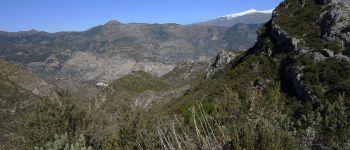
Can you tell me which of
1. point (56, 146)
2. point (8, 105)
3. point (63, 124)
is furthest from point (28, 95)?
point (56, 146)

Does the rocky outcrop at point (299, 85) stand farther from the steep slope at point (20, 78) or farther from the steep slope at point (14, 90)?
the steep slope at point (20, 78)

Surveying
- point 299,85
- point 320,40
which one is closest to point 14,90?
point 320,40

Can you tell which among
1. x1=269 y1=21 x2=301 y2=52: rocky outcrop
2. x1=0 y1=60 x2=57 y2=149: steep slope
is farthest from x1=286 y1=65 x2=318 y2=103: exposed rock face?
x1=0 y1=60 x2=57 y2=149: steep slope

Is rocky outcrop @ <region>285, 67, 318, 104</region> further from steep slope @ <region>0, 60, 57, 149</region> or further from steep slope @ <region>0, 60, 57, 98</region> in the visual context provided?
steep slope @ <region>0, 60, 57, 98</region>

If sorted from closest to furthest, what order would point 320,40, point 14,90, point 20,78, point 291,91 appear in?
1. point 291,91
2. point 320,40
3. point 14,90
4. point 20,78

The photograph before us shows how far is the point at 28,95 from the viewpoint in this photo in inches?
5595

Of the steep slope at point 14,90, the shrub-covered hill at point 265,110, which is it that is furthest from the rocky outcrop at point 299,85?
the steep slope at point 14,90

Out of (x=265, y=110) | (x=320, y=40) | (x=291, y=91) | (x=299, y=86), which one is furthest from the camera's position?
(x=320, y=40)

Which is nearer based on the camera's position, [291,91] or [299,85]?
[299,85]

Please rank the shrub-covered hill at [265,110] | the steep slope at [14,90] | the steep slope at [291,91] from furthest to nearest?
1. the steep slope at [14,90]
2. the shrub-covered hill at [265,110]
3. the steep slope at [291,91]

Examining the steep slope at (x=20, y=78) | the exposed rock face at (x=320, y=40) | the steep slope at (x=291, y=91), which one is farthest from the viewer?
the steep slope at (x=20, y=78)

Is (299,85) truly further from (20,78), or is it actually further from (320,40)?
(20,78)

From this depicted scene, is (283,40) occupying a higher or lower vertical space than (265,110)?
lower

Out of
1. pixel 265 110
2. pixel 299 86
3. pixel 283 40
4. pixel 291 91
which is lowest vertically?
pixel 291 91
